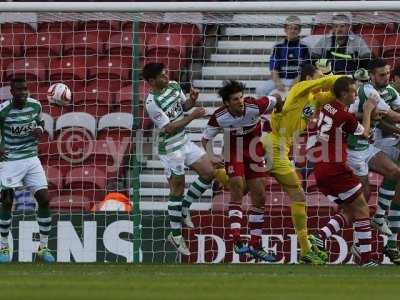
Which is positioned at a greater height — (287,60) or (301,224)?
(287,60)

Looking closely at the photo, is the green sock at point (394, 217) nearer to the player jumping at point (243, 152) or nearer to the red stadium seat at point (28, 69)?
the player jumping at point (243, 152)

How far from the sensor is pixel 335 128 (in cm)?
1407

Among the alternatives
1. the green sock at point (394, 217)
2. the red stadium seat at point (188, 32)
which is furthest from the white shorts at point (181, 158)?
the green sock at point (394, 217)

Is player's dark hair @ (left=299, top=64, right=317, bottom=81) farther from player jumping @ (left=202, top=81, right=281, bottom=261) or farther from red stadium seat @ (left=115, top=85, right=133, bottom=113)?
red stadium seat @ (left=115, top=85, right=133, bottom=113)

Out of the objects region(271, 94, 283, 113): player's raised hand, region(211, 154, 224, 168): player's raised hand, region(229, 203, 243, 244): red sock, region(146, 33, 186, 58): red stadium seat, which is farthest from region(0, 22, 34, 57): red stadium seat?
region(229, 203, 243, 244): red sock

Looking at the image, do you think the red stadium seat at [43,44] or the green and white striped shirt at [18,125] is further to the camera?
the red stadium seat at [43,44]

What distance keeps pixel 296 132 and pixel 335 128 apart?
1.26 meters

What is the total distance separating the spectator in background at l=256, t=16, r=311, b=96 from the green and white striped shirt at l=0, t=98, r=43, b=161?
2885 millimetres

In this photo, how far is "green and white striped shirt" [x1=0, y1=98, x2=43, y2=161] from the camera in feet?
49.1

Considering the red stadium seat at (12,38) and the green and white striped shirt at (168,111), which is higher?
the red stadium seat at (12,38)

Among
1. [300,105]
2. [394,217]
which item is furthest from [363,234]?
[300,105]

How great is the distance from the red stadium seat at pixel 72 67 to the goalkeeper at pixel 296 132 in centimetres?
281

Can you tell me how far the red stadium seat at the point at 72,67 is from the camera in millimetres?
16859

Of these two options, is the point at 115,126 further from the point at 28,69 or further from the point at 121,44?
the point at 28,69
